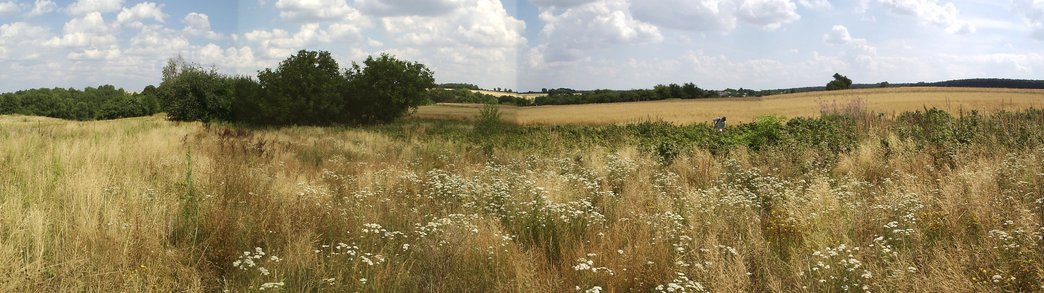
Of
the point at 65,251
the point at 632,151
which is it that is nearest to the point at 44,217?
the point at 65,251

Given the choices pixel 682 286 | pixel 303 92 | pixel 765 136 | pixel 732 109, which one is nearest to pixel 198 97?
pixel 303 92

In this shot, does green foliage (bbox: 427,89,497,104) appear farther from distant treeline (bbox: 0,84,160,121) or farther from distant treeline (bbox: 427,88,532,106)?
distant treeline (bbox: 0,84,160,121)

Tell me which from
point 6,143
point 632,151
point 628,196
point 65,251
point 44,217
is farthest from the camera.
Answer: point 632,151

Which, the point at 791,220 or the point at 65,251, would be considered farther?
the point at 791,220

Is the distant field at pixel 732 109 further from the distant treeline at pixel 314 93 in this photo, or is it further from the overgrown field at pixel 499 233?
the overgrown field at pixel 499 233

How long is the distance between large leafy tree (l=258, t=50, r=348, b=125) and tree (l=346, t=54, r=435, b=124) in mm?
1306

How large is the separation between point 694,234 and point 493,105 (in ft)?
60.0

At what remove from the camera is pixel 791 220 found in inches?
246

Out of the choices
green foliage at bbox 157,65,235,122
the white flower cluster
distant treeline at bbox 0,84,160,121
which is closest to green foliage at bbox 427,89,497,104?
green foliage at bbox 157,65,235,122

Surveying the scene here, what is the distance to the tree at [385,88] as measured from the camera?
1780 inches

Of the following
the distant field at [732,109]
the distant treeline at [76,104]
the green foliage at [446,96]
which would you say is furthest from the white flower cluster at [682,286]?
the distant treeline at [76,104]

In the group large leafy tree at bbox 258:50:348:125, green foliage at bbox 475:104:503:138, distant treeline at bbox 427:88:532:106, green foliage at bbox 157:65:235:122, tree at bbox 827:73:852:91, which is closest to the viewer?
green foliage at bbox 475:104:503:138

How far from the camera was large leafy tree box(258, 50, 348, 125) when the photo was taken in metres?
43.9

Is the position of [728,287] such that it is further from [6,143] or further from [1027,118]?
[1027,118]
